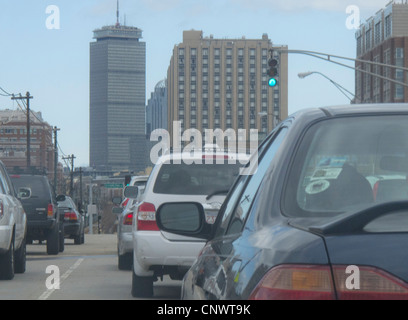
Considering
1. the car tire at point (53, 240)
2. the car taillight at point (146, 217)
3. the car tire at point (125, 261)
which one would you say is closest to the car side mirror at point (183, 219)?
the car taillight at point (146, 217)

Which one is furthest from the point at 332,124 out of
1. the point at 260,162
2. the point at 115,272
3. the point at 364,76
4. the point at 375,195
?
the point at 364,76

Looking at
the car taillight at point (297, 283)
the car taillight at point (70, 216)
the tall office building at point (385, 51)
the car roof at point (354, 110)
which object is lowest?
the car taillight at point (70, 216)

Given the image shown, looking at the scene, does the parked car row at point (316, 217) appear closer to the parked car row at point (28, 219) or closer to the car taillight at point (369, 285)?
the car taillight at point (369, 285)

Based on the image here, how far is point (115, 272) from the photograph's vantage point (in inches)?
580

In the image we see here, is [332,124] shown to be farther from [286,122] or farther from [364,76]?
[364,76]

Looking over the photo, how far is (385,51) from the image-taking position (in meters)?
116

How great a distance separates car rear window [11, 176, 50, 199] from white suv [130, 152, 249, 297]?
945 cm

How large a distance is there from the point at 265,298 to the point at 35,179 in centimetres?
1757

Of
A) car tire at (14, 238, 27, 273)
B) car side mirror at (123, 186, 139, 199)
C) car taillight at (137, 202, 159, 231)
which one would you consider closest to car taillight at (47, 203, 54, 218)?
car tire at (14, 238, 27, 273)

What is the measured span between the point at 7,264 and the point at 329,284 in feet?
35.2

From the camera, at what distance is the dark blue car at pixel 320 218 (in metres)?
2.55

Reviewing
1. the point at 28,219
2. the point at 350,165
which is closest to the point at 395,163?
the point at 350,165

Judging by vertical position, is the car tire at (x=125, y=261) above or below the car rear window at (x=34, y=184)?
below

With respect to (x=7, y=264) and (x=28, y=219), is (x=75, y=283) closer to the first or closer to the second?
(x=7, y=264)
